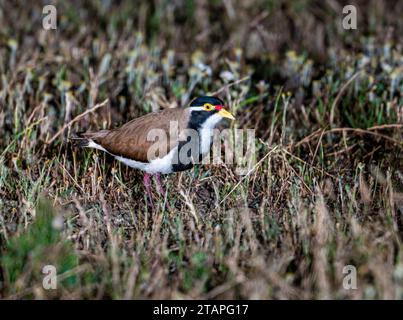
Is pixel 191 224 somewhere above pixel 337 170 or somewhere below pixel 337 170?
below

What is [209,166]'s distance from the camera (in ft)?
19.0

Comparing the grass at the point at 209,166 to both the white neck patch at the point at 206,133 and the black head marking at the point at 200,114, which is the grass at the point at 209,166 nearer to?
the white neck patch at the point at 206,133

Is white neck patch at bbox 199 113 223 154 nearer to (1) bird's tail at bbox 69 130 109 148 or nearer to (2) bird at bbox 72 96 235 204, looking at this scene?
(2) bird at bbox 72 96 235 204

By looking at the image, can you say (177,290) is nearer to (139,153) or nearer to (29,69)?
(139,153)

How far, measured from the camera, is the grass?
13.4 ft

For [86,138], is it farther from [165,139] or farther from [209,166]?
[209,166]

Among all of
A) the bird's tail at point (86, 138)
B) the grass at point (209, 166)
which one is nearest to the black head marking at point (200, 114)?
the grass at point (209, 166)

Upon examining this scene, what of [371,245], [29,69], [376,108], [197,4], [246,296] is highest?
[197,4]

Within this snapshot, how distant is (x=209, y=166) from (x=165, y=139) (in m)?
0.66

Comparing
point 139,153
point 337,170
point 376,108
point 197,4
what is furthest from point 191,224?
point 197,4

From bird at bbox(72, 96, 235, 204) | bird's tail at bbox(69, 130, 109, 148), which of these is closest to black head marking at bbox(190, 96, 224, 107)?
bird at bbox(72, 96, 235, 204)

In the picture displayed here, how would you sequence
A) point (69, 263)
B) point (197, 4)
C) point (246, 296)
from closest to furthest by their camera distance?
point (246, 296), point (69, 263), point (197, 4)

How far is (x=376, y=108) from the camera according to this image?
6586 millimetres

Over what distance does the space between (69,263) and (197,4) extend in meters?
5.94
